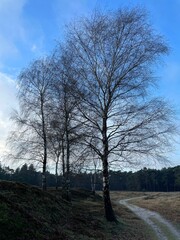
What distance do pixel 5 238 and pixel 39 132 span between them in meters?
20.9

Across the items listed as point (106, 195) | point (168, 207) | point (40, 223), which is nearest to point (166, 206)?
point (168, 207)

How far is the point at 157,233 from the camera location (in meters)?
15.6

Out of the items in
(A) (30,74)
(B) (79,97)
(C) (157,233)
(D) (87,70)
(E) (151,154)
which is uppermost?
(A) (30,74)

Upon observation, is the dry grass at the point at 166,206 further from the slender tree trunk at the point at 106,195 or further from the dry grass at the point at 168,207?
the slender tree trunk at the point at 106,195

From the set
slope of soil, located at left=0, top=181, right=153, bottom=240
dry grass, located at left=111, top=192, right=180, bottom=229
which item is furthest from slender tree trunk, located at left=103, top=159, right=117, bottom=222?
dry grass, located at left=111, top=192, right=180, bottom=229

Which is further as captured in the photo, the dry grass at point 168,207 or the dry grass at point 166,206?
the dry grass at point 166,206

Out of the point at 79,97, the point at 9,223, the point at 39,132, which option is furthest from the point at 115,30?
the point at 39,132

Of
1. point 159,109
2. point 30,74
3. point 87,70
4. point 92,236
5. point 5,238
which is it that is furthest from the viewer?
point 30,74

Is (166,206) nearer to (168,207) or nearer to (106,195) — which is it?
(168,207)

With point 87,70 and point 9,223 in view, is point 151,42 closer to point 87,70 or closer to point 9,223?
point 87,70

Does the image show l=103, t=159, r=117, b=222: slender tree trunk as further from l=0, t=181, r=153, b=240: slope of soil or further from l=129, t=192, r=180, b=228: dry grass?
l=129, t=192, r=180, b=228: dry grass

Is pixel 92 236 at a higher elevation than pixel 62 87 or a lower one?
lower

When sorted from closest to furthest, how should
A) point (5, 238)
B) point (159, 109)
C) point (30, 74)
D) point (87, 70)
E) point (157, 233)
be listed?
1. point (5, 238)
2. point (157, 233)
3. point (159, 109)
4. point (87, 70)
5. point (30, 74)

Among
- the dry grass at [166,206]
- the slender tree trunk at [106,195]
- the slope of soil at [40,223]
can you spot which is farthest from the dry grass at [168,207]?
the slope of soil at [40,223]
